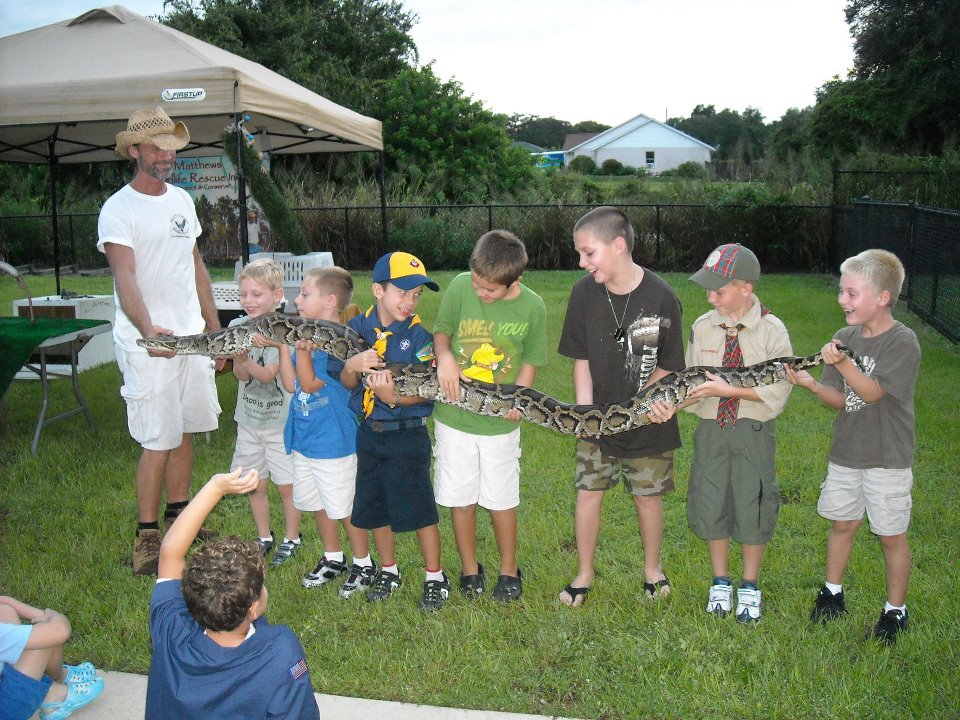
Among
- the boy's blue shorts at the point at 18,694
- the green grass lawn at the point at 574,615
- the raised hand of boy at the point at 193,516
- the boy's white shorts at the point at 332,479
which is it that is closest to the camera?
the raised hand of boy at the point at 193,516

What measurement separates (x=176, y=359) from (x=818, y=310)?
12815mm

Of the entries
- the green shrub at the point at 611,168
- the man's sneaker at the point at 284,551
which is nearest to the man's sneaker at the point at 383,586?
the man's sneaker at the point at 284,551

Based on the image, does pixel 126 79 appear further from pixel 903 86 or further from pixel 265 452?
pixel 903 86

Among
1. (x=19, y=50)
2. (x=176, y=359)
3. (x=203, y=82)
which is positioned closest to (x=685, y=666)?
(x=176, y=359)

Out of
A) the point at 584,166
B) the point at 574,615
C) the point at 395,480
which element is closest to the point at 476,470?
the point at 395,480

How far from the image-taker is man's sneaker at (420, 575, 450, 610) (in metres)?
5.08

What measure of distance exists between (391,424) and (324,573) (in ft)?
4.24

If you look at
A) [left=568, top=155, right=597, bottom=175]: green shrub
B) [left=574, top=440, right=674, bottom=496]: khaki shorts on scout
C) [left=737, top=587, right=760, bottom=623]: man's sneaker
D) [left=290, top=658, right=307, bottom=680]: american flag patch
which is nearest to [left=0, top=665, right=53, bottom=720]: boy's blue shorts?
[left=290, top=658, right=307, bottom=680]: american flag patch

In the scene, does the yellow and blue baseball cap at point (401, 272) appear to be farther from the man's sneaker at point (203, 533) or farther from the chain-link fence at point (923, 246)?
the chain-link fence at point (923, 246)

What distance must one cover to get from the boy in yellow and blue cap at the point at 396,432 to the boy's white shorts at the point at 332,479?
23 cm

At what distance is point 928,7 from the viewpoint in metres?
35.0

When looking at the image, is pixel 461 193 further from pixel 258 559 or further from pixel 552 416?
pixel 258 559

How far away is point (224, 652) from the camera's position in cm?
273

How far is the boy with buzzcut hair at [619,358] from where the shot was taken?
4840 mm
